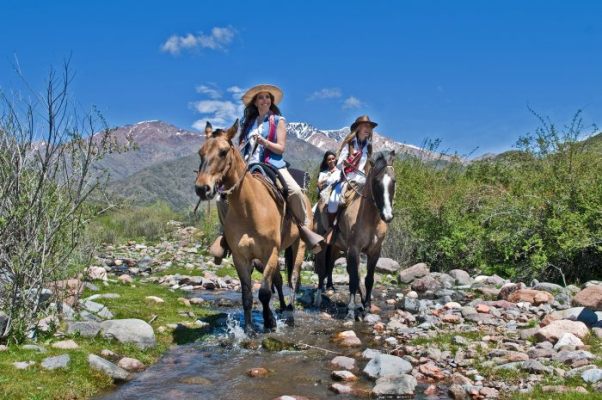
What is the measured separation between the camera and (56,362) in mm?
6297

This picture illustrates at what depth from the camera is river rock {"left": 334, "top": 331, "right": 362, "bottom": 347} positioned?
8.23 meters

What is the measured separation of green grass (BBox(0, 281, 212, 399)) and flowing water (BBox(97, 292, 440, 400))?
0.22m

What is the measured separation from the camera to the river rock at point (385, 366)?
6418 mm

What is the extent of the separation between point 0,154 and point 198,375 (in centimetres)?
404

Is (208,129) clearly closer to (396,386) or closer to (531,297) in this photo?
(396,386)

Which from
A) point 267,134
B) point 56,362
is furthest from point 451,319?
point 56,362

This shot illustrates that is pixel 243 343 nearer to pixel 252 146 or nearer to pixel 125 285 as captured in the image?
pixel 252 146

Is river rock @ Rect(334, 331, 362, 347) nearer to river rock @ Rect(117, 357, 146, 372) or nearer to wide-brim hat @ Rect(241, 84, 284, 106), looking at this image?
river rock @ Rect(117, 357, 146, 372)

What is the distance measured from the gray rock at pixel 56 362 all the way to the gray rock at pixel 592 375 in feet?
19.8

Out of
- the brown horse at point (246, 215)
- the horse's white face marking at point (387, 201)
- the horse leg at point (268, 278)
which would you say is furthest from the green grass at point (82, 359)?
the horse's white face marking at point (387, 201)

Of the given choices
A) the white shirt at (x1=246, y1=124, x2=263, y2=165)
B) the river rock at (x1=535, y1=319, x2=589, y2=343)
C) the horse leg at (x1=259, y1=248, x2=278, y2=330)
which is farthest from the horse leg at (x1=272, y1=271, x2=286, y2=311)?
the river rock at (x1=535, y1=319, x2=589, y2=343)

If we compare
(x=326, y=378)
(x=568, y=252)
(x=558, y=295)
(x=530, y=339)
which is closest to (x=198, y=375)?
(x=326, y=378)

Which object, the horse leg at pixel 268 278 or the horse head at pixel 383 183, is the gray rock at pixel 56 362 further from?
the horse head at pixel 383 183

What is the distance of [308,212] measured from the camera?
10359mm
